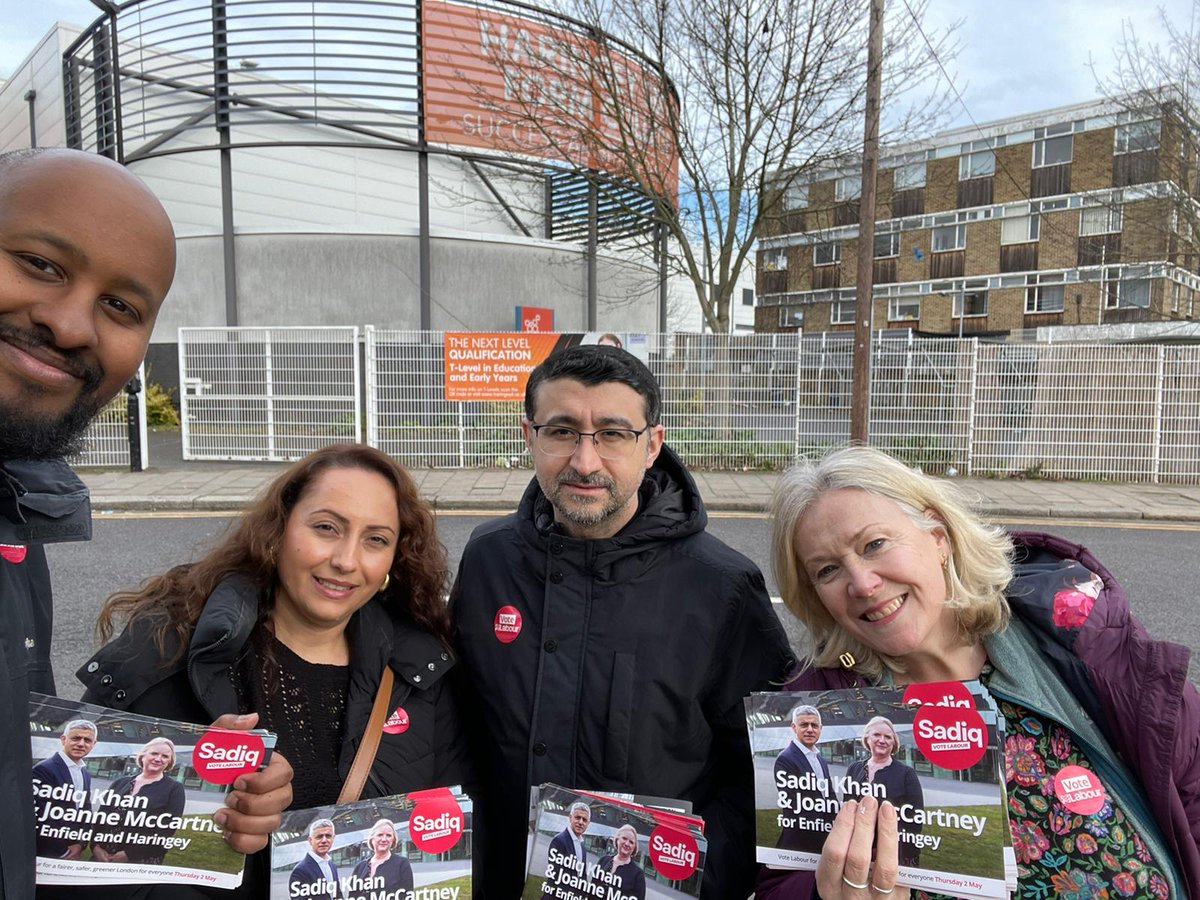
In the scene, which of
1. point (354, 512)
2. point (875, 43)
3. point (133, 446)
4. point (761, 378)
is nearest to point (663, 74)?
point (875, 43)

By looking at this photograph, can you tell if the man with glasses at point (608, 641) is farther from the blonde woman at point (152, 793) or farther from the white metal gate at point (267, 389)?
the white metal gate at point (267, 389)

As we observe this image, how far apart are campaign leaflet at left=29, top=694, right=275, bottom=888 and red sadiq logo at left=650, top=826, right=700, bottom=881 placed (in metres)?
0.82

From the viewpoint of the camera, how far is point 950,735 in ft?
4.60

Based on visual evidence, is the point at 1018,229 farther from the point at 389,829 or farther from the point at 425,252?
the point at 389,829

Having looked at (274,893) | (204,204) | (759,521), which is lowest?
(759,521)

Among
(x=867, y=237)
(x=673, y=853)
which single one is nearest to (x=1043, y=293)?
(x=867, y=237)

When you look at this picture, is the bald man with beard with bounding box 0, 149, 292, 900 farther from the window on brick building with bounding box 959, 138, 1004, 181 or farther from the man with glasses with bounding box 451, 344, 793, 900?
the window on brick building with bounding box 959, 138, 1004, 181

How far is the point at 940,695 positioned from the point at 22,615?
1.76 m

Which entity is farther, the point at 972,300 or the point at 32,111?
the point at 972,300

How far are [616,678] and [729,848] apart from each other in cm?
50

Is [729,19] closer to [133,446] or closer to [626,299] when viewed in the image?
[626,299]

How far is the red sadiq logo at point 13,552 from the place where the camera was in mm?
1330

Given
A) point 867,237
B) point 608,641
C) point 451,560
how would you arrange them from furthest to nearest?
1. point 867,237
2. point 451,560
3. point 608,641

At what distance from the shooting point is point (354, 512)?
1898 mm
